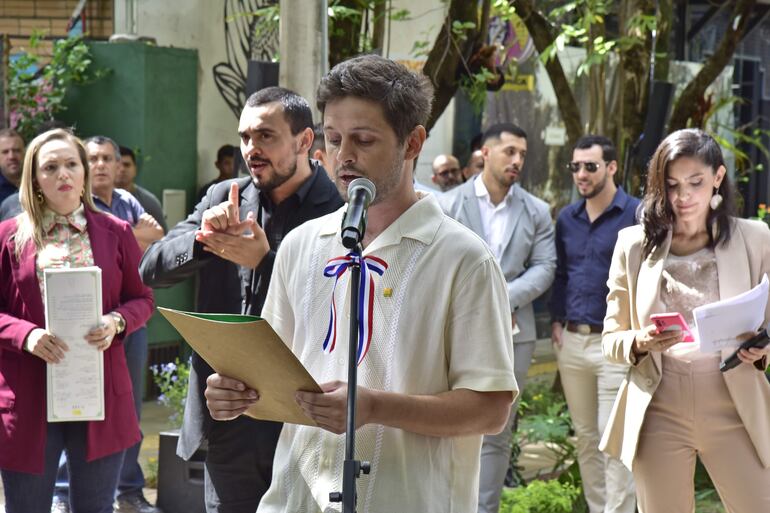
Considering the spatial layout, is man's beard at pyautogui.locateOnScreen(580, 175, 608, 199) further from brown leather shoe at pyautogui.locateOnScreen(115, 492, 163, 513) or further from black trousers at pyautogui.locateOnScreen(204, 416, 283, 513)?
black trousers at pyautogui.locateOnScreen(204, 416, 283, 513)

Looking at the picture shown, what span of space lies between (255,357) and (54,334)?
283 cm

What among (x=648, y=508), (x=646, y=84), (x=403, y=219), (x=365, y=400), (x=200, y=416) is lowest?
(x=648, y=508)

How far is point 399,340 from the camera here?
3.33 meters

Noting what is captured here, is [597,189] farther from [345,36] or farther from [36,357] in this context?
[36,357]

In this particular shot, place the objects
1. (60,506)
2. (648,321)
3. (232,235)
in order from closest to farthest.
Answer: (232,235) < (648,321) < (60,506)

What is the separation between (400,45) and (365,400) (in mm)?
11235

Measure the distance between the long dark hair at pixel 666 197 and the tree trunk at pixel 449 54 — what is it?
4704mm

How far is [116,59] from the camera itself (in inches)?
479

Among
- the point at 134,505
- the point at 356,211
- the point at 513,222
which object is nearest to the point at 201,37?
the point at 513,222

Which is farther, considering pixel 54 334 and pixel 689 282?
pixel 54 334

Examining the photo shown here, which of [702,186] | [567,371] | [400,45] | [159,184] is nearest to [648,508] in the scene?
[702,186]

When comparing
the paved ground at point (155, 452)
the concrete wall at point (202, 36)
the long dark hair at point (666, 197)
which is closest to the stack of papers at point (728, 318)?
the long dark hair at point (666, 197)

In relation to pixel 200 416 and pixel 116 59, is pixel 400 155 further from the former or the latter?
pixel 116 59

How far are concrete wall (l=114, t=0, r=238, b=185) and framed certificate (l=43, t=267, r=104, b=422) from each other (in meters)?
6.85
